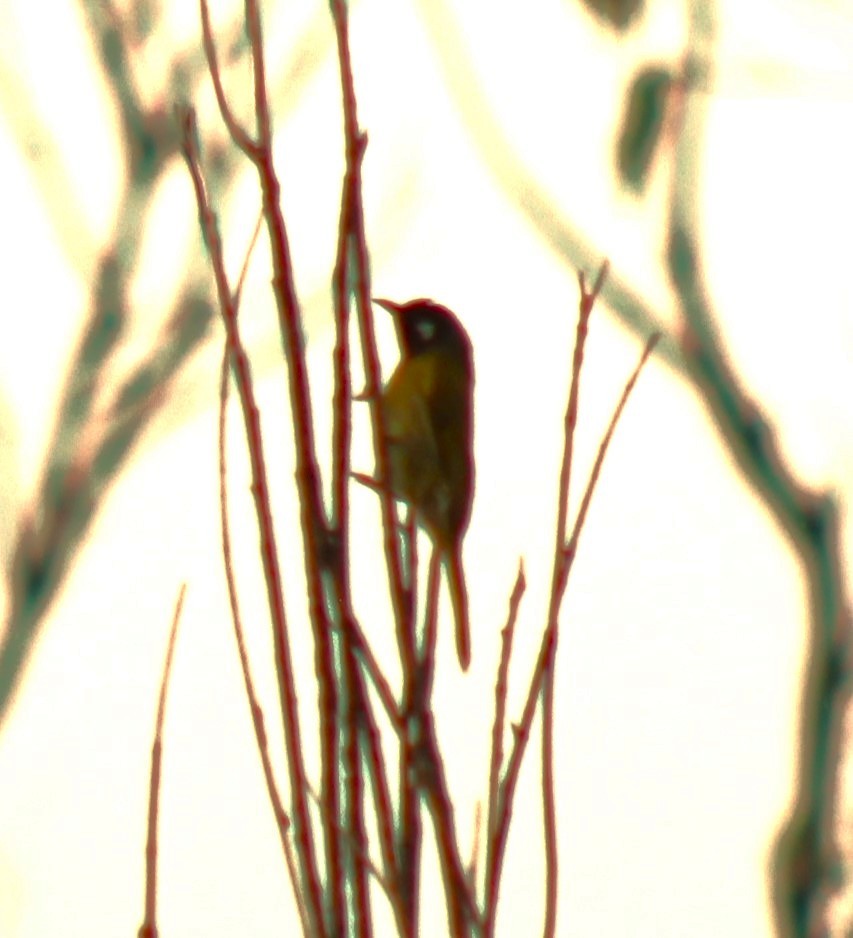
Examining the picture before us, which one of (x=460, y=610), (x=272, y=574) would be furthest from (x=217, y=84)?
(x=460, y=610)

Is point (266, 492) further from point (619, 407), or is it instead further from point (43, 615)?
point (43, 615)

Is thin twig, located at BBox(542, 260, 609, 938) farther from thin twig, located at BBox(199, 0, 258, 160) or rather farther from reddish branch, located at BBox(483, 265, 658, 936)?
thin twig, located at BBox(199, 0, 258, 160)

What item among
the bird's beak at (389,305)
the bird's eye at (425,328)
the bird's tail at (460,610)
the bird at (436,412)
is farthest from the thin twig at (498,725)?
the bird's eye at (425,328)

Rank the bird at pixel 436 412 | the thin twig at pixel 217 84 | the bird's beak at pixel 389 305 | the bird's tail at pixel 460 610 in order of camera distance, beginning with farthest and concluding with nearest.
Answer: the bird's beak at pixel 389 305
the bird at pixel 436 412
the bird's tail at pixel 460 610
the thin twig at pixel 217 84

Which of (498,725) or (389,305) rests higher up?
(389,305)

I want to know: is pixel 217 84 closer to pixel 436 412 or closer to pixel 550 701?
pixel 550 701

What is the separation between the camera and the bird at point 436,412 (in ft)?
3.64

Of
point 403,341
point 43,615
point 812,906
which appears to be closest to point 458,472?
point 403,341

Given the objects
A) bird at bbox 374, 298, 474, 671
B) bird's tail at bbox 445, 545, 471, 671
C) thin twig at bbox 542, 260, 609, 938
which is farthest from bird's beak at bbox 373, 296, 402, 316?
thin twig at bbox 542, 260, 609, 938

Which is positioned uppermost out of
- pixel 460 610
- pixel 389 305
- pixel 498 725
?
pixel 389 305

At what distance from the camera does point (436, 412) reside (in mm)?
1341

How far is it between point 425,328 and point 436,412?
0.65 ft

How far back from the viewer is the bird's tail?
0.78 meters

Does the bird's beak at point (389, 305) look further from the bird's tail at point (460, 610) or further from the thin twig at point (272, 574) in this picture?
the thin twig at point (272, 574)
